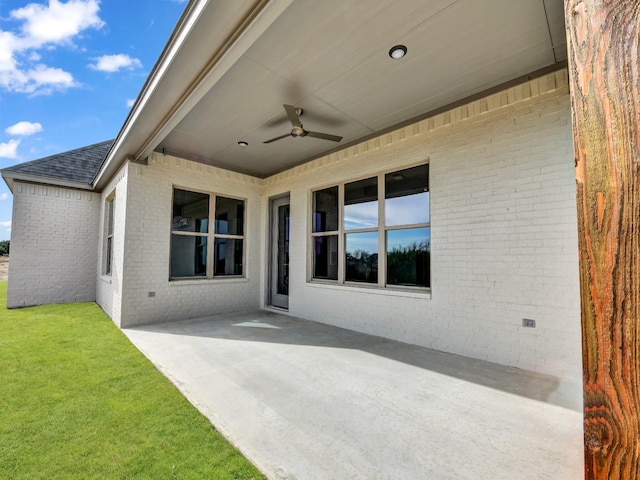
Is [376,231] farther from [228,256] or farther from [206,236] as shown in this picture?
[206,236]

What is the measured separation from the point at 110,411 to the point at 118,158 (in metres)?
4.52

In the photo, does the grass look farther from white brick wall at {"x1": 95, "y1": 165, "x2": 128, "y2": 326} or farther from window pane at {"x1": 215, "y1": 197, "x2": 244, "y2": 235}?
window pane at {"x1": 215, "y1": 197, "x2": 244, "y2": 235}

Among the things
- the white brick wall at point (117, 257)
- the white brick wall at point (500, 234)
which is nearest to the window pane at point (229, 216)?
the white brick wall at point (117, 257)

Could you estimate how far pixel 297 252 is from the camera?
597cm

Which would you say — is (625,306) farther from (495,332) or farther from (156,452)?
(495,332)

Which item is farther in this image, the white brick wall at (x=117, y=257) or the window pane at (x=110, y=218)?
the window pane at (x=110, y=218)

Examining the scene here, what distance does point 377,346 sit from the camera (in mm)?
4004

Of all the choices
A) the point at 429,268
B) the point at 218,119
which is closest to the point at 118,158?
the point at 218,119

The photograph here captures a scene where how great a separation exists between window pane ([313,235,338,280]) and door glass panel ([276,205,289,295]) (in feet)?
3.16

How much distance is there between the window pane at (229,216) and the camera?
6.36m

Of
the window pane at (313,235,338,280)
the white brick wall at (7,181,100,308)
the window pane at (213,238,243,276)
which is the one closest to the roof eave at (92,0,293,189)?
the window pane at (213,238,243,276)

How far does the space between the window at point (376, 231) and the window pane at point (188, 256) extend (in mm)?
2331

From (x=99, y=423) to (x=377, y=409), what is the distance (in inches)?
82.7

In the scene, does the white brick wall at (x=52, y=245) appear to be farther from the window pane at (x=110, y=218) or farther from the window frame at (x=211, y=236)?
the window frame at (x=211, y=236)
